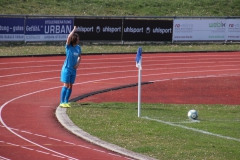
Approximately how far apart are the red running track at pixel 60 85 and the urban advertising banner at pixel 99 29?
12.7 feet

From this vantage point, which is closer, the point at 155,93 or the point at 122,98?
the point at 122,98

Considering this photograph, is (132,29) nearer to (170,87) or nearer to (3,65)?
(3,65)

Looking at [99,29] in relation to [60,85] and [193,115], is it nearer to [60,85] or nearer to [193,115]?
[60,85]

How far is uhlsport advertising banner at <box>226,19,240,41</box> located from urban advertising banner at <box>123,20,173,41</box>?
375 centimetres

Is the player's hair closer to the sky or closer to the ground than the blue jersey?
closer to the sky

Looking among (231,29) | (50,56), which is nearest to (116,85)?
(50,56)

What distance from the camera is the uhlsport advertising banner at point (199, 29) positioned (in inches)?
1490

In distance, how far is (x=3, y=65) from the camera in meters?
26.6

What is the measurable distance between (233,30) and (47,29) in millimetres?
11464

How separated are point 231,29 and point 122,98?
20.9 m

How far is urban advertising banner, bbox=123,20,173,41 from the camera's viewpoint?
36.8 m

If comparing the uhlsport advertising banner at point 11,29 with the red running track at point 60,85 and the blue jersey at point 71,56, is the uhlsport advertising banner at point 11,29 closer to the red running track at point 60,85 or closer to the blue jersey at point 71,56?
the red running track at point 60,85

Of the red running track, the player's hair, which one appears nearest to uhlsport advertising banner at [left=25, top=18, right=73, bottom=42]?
the red running track

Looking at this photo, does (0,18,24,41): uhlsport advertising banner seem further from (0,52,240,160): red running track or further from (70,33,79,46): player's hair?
(70,33,79,46): player's hair
